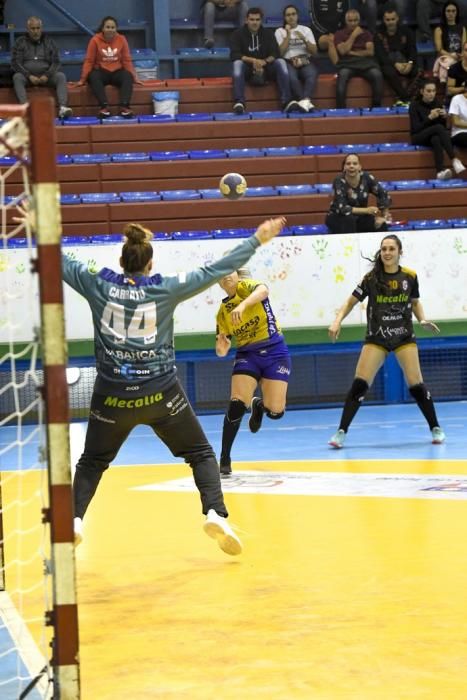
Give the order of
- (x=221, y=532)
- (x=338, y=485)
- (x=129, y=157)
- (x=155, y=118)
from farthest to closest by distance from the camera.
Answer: (x=155, y=118) → (x=129, y=157) → (x=338, y=485) → (x=221, y=532)

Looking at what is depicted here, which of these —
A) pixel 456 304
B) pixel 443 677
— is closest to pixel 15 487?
pixel 443 677

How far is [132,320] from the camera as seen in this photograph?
19.5ft

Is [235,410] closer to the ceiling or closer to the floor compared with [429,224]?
closer to the floor

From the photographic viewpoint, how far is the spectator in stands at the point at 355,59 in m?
19.2

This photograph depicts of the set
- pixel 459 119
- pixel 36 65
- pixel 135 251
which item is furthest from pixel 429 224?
pixel 135 251

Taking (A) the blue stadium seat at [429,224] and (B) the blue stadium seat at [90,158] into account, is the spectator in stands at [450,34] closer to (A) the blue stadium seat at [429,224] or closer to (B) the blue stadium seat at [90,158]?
(A) the blue stadium seat at [429,224]

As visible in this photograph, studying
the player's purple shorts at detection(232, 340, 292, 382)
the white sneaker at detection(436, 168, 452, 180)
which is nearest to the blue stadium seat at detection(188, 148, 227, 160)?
the white sneaker at detection(436, 168, 452, 180)

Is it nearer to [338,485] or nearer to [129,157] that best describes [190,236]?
[129,157]

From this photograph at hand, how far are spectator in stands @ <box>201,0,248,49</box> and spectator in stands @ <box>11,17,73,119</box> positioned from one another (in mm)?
3700

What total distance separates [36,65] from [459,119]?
6731 millimetres

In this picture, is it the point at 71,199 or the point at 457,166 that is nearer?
the point at 71,199

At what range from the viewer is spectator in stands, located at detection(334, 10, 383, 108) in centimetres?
1925

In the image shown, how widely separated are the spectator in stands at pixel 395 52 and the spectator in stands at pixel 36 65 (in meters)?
5.42

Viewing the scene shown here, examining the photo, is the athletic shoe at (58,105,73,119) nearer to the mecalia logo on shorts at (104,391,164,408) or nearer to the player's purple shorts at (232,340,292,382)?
the player's purple shorts at (232,340,292,382)
